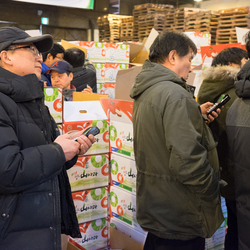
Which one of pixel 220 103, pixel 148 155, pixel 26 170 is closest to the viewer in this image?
pixel 26 170

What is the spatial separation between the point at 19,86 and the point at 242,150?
42.6 inches

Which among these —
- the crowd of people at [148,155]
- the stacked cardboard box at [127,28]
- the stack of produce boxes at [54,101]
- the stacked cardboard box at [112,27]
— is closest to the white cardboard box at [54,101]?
the stack of produce boxes at [54,101]

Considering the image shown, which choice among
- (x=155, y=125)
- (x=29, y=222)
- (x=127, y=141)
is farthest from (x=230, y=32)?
(x=29, y=222)

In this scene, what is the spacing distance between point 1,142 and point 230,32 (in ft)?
22.2

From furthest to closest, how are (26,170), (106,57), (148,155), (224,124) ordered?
(106,57), (224,124), (148,155), (26,170)

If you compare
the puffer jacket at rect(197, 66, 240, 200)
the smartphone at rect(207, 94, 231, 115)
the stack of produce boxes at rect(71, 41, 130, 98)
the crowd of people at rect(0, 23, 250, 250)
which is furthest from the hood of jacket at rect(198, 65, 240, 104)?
the stack of produce boxes at rect(71, 41, 130, 98)

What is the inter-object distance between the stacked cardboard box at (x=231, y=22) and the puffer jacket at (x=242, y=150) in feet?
19.2

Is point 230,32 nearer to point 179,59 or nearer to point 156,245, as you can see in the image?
point 179,59

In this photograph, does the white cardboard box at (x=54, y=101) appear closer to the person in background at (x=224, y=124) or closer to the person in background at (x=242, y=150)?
the person in background at (x=224, y=124)

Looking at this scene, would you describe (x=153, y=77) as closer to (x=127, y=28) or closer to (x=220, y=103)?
(x=220, y=103)

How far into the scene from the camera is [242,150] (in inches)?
65.9

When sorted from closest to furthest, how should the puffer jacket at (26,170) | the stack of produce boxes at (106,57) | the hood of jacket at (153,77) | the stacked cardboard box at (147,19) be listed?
the puffer jacket at (26,170)
the hood of jacket at (153,77)
the stack of produce boxes at (106,57)
the stacked cardboard box at (147,19)

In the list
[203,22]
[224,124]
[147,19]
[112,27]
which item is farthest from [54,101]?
[112,27]

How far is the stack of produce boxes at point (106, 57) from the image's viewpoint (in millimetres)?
5941
